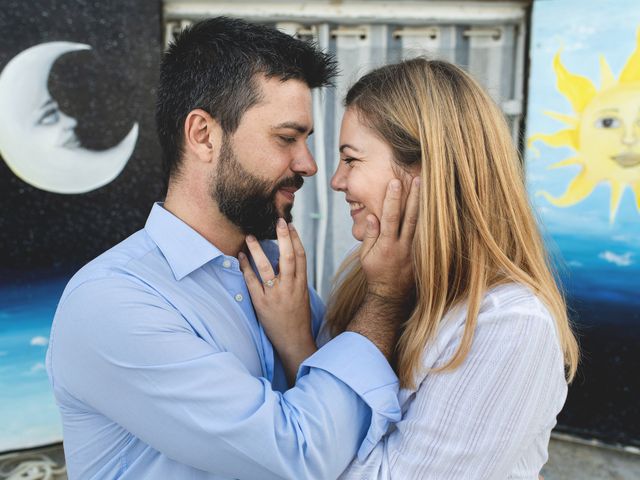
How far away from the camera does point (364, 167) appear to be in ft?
5.43

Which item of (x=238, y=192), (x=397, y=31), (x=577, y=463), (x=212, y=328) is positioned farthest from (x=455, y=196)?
(x=577, y=463)

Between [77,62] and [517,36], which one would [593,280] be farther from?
[77,62]

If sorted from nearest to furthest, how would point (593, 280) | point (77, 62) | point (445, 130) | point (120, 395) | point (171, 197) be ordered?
point (120, 395), point (445, 130), point (171, 197), point (77, 62), point (593, 280)

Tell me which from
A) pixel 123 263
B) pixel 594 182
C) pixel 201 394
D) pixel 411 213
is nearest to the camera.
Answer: pixel 201 394

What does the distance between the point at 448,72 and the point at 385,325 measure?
30.2 inches

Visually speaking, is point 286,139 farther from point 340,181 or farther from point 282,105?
point 340,181

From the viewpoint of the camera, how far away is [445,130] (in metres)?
1.54

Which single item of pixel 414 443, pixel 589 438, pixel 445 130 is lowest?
pixel 589 438

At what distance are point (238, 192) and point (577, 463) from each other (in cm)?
300

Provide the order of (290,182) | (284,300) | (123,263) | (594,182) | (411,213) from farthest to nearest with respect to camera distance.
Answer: (594,182) < (290,182) < (284,300) < (411,213) < (123,263)

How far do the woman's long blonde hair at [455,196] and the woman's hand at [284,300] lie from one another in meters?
0.35

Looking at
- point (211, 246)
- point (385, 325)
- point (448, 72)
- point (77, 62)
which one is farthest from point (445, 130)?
point (77, 62)

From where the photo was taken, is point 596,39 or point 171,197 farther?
point 596,39

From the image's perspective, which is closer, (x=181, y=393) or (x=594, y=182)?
(x=181, y=393)
